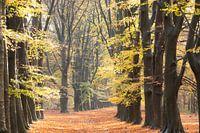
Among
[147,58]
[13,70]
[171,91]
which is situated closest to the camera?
[171,91]

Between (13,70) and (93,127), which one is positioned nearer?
(13,70)

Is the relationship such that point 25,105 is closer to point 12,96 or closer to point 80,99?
point 12,96

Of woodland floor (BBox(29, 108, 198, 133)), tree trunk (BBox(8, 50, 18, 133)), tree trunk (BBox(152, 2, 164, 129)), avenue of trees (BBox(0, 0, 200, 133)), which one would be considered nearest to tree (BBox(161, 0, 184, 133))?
avenue of trees (BBox(0, 0, 200, 133))

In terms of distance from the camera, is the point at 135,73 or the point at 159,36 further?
the point at 135,73

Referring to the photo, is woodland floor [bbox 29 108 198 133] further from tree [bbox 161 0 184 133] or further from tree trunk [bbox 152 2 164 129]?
tree [bbox 161 0 184 133]

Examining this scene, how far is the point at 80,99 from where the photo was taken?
57156mm

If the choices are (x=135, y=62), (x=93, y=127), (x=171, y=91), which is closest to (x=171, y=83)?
(x=171, y=91)

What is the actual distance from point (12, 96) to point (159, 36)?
306 inches

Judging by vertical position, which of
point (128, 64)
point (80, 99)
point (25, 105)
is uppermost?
point (128, 64)

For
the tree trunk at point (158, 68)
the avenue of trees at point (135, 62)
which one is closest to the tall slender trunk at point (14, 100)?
the avenue of trees at point (135, 62)

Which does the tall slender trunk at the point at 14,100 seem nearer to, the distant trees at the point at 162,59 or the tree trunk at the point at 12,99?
the tree trunk at the point at 12,99

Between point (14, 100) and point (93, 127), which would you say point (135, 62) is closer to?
point (93, 127)

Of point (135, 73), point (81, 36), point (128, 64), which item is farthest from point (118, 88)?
point (81, 36)

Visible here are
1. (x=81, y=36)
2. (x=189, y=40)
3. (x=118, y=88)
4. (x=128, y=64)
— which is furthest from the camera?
(x=81, y=36)
